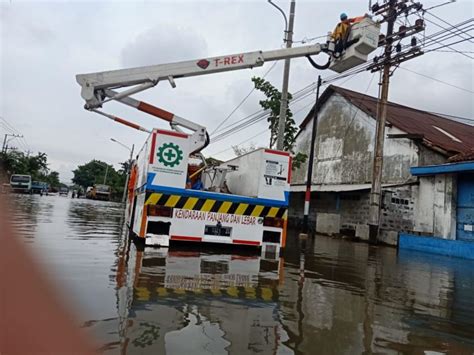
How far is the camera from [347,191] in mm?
20422

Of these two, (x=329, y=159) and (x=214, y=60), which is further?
(x=329, y=159)

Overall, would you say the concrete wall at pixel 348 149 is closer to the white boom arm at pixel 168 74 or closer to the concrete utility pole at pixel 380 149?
the concrete utility pole at pixel 380 149

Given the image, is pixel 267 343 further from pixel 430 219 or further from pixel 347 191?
pixel 347 191

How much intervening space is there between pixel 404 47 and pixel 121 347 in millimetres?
16101

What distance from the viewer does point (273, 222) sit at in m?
7.90

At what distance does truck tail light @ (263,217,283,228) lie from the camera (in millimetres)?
7833

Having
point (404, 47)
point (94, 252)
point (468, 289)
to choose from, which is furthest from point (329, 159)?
point (94, 252)

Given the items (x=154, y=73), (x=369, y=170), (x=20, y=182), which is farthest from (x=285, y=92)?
(x=20, y=182)

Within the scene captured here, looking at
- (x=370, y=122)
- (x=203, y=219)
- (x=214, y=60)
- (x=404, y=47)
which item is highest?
(x=404, y=47)

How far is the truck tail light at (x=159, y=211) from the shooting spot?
274 inches

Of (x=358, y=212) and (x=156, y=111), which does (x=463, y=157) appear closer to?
(x=358, y=212)

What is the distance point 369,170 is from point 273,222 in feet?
49.3

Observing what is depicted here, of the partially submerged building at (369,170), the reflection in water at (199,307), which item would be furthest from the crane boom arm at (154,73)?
the partially submerged building at (369,170)

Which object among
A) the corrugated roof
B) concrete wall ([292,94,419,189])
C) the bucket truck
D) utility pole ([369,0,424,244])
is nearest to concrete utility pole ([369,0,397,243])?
utility pole ([369,0,424,244])
